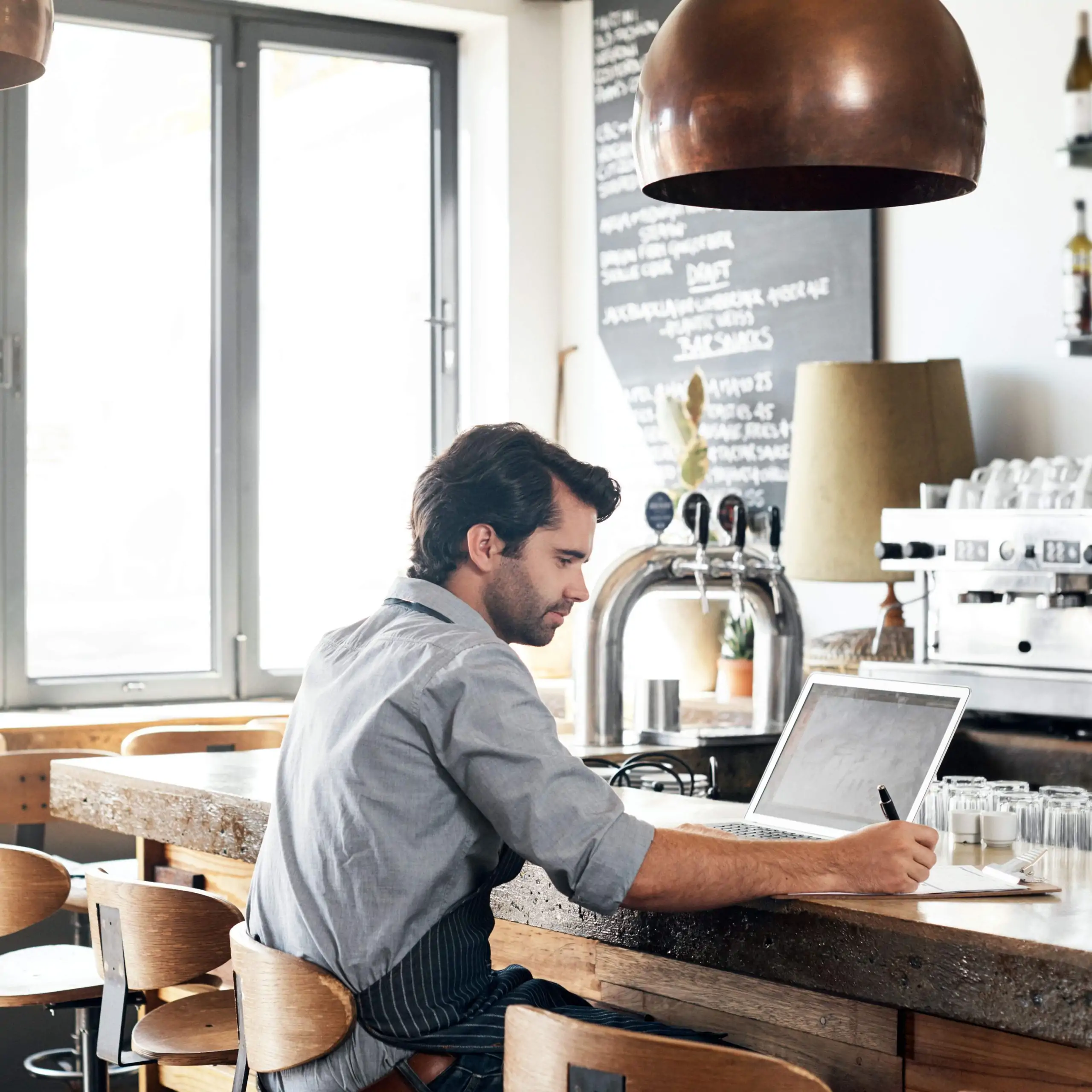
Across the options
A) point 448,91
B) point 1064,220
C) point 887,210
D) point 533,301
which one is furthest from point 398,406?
point 1064,220

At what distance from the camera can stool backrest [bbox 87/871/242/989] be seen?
2045mm

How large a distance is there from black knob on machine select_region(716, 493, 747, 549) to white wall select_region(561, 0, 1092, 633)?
0.83 m

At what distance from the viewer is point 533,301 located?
5164mm

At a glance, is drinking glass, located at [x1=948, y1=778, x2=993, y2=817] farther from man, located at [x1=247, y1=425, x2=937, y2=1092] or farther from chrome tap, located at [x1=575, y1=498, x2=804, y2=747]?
chrome tap, located at [x1=575, y1=498, x2=804, y2=747]

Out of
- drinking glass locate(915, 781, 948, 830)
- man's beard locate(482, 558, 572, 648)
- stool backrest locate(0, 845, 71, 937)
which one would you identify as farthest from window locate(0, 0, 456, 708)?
man's beard locate(482, 558, 572, 648)

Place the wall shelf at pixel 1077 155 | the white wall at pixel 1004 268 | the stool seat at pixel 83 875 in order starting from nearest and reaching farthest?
the stool seat at pixel 83 875 → the wall shelf at pixel 1077 155 → the white wall at pixel 1004 268

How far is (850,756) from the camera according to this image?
2.08 m

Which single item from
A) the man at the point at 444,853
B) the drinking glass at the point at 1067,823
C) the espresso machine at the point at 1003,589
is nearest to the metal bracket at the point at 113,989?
the man at the point at 444,853

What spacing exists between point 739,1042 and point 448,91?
398 cm

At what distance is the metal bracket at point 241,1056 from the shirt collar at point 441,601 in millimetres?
454

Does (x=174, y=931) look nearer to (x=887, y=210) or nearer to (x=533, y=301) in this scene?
(x=887, y=210)

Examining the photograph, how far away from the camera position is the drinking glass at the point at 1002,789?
2008 millimetres

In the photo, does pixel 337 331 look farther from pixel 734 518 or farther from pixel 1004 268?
pixel 734 518

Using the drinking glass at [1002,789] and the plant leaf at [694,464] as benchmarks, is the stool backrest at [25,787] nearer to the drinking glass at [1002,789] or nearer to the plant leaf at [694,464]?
the plant leaf at [694,464]
